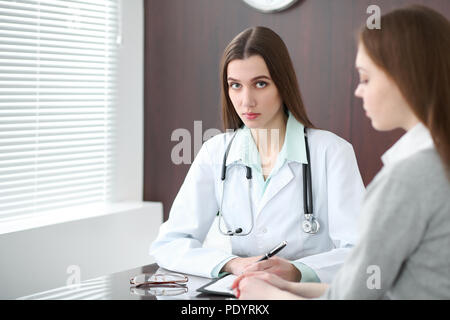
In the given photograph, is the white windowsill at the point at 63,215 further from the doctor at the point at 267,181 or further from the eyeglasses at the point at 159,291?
the eyeglasses at the point at 159,291

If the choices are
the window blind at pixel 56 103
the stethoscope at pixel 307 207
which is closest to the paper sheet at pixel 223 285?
the stethoscope at pixel 307 207

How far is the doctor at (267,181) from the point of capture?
6.73 ft

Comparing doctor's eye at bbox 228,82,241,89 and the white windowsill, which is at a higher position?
doctor's eye at bbox 228,82,241,89

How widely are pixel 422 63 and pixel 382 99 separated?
11 centimetres

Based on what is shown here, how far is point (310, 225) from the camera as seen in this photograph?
80.5 inches

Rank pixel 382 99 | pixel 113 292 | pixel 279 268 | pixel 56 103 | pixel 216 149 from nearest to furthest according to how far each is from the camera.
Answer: pixel 382 99, pixel 113 292, pixel 279 268, pixel 216 149, pixel 56 103

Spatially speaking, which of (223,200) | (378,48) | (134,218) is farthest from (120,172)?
(378,48)

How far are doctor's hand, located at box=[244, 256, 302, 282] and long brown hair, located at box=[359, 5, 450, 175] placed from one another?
0.78m

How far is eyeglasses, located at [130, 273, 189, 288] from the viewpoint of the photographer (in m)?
1.70

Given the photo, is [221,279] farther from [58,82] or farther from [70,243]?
[58,82]

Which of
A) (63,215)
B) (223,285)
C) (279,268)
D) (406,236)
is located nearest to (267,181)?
(279,268)

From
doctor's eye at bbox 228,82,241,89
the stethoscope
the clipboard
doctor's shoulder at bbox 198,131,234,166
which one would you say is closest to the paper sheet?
the clipboard

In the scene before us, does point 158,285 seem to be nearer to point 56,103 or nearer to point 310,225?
point 310,225

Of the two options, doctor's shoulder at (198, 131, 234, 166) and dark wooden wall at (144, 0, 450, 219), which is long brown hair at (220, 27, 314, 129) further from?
dark wooden wall at (144, 0, 450, 219)
